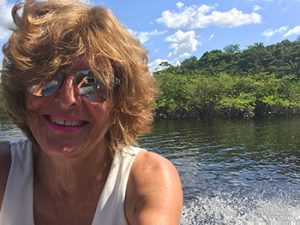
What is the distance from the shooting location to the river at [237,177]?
38.3 ft

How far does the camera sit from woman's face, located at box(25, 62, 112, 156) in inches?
68.8

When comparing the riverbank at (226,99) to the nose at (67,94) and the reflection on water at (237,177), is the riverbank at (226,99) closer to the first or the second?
the reflection on water at (237,177)

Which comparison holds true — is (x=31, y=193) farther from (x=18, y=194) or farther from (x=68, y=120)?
(x=68, y=120)

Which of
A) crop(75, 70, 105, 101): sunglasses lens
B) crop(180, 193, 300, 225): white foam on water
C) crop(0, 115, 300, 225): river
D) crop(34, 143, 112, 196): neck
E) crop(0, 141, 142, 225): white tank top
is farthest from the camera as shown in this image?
crop(0, 115, 300, 225): river

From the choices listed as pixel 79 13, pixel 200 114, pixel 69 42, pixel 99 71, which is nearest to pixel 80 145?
pixel 99 71

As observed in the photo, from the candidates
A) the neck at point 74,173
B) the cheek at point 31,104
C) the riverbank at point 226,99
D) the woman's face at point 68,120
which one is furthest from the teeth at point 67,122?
the riverbank at point 226,99

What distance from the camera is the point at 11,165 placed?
2.05 metres

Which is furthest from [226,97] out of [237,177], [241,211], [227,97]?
[241,211]

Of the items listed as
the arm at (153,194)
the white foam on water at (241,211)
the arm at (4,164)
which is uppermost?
the arm at (4,164)

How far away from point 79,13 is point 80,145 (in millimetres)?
593

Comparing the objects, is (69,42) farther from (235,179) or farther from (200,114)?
(200,114)

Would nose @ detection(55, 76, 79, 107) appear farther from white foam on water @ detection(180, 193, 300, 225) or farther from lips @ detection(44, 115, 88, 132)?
white foam on water @ detection(180, 193, 300, 225)

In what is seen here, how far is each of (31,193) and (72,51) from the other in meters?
0.75

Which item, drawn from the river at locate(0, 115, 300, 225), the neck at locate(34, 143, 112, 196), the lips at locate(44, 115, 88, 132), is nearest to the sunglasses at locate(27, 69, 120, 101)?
the lips at locate(44, 115, 88, 132)
